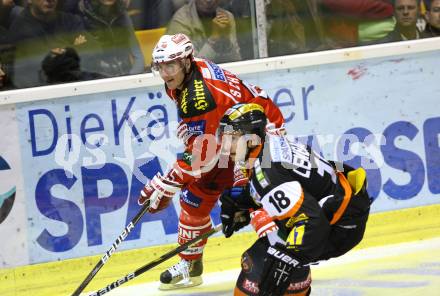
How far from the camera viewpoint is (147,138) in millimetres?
6125

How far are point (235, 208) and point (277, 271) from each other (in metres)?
0.85

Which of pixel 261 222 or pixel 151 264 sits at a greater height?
pixel 261 222

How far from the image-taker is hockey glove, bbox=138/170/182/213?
5184 millimetres

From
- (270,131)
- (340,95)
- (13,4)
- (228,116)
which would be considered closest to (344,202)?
(228,116)

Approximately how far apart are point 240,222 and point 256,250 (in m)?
0.50

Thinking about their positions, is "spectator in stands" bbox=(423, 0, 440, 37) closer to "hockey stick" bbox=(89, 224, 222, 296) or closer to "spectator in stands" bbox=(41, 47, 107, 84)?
"spectator in stands" bbox=(41, 47, 107, 84)

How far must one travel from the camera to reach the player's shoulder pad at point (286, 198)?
12.5 ft

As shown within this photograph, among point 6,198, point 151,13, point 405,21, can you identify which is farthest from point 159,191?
point 405,21

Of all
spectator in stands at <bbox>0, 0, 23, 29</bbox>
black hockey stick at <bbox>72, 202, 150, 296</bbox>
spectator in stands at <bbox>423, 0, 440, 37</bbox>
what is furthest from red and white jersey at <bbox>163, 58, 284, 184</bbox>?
spectator in stands at <bbox>423, 0, 440, 37</bbox>

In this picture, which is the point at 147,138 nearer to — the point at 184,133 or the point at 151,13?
the point at 151,13

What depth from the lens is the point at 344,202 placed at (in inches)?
159

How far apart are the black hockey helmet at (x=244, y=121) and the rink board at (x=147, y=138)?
6.89ft

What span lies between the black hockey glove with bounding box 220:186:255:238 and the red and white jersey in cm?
45

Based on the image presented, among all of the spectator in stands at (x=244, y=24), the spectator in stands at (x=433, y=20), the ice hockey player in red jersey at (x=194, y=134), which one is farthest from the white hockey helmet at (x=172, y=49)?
the spectator in stands at (x=433, y=20)
